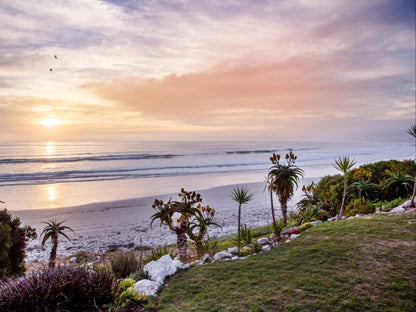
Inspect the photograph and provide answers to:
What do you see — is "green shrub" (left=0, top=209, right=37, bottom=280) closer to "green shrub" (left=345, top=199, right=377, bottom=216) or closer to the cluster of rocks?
the cluster of rocks

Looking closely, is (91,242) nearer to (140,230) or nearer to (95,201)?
(140,230)

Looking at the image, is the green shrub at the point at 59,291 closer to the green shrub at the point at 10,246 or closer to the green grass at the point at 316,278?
the green grass at the point at 316,278

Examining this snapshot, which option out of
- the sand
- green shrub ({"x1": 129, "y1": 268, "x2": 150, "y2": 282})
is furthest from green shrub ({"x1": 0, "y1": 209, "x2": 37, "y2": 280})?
the sand

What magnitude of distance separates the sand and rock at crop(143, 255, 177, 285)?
5.92 m

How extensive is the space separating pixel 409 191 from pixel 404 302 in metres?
9.09

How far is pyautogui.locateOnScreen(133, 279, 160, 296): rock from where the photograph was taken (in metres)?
4.79

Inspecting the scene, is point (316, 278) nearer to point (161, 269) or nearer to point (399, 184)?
point (161, 269)

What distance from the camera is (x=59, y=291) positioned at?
11.7ft

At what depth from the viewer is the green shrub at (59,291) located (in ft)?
11.0

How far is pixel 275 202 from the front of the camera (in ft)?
57.8

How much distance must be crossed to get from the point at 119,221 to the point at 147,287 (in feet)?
33.9

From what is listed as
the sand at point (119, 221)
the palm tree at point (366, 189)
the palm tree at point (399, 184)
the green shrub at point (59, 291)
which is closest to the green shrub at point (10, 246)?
the green shrub at point (59, 291)

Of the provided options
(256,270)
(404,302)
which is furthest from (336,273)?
(256,270)

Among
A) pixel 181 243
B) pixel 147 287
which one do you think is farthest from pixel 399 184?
pixel 147 287
